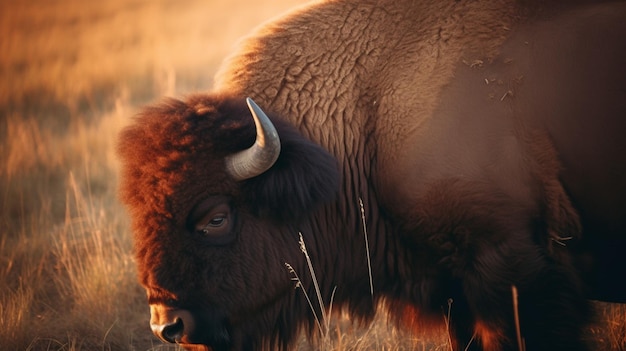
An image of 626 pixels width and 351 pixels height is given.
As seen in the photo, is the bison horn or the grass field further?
the grass field

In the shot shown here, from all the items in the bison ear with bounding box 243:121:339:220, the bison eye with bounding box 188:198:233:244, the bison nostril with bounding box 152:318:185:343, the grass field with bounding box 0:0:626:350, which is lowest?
the grass field with bounding box 0:0:626:350

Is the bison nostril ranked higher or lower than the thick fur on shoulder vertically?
lower

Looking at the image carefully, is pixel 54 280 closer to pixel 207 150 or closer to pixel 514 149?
pixel 207 150

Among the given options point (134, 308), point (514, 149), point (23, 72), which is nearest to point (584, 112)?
point (514, 149)

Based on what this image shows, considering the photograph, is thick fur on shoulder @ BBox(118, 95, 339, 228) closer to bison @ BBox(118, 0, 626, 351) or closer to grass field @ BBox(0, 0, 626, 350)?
bison @ BBox(118, 0, 626, 351)

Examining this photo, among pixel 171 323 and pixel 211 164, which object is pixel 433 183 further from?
pixel 171 323

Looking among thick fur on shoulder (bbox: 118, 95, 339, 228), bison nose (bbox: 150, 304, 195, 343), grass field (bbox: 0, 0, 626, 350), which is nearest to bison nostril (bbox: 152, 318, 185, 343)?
bison nose (bbox: 150, 304, 195, 343)

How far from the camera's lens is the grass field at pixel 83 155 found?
14.1 ft

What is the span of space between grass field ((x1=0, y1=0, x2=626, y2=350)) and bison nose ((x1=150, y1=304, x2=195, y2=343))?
935mm

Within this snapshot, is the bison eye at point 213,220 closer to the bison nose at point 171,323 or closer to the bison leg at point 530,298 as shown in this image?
the bison nose at point 171,323

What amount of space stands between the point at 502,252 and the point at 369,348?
5.11 feet

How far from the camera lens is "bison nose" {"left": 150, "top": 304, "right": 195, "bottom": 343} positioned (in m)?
2.93

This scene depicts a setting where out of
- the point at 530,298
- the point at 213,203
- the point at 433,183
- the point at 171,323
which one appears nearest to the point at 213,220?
the point at 213,203

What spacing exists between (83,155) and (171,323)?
17.9 feet
